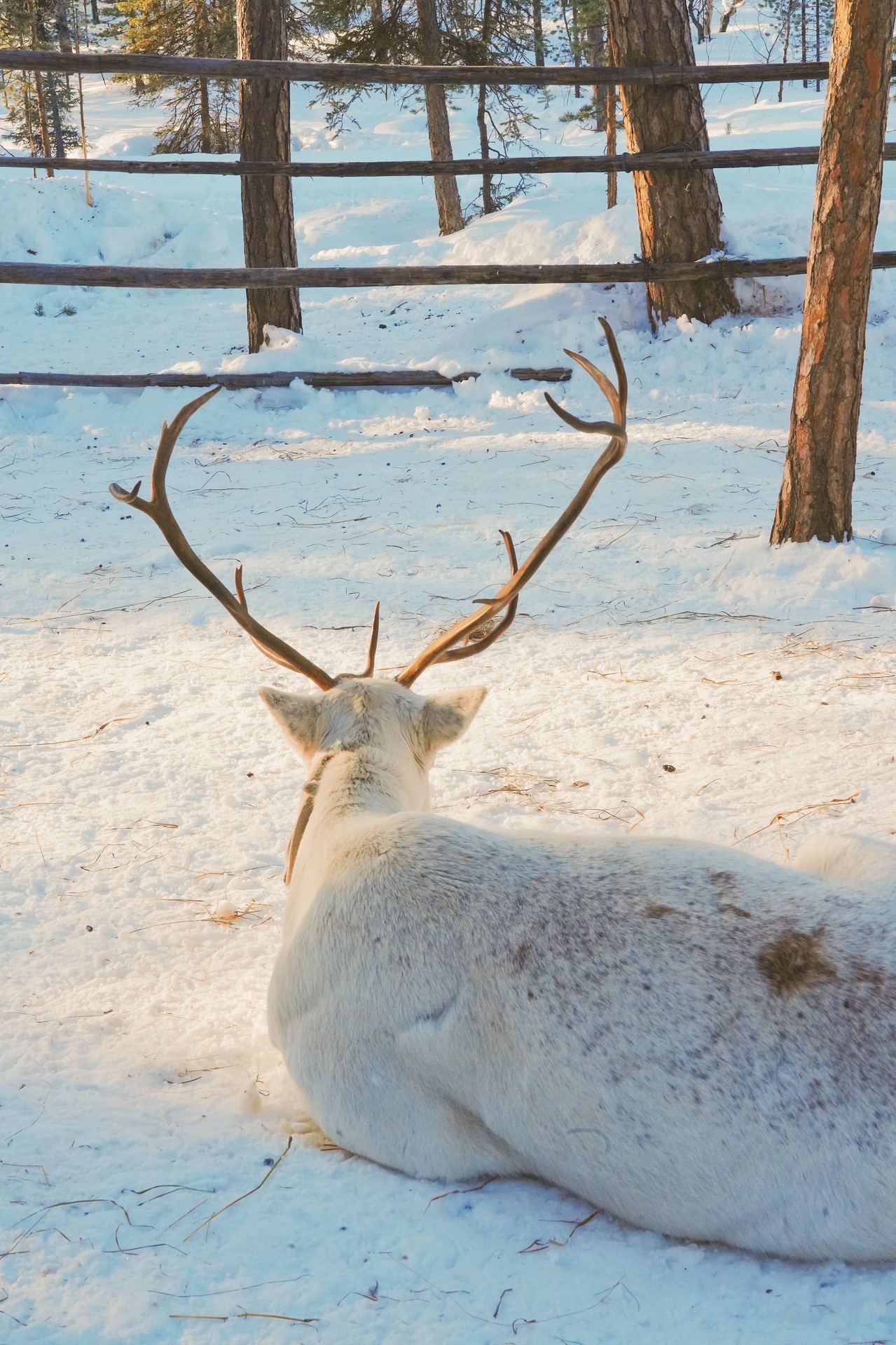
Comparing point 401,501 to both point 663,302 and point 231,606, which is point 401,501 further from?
point 231,606

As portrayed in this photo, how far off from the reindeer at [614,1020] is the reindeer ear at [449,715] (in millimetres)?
272

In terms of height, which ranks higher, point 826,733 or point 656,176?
point 656,176

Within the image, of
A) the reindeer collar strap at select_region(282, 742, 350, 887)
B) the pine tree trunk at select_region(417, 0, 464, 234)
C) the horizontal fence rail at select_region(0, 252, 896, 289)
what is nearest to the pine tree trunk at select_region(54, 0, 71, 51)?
the pine tree trunk at select_region(417, 0, 464, 234)

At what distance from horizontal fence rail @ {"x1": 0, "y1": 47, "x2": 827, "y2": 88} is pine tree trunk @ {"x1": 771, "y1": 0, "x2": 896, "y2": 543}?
10.5ft

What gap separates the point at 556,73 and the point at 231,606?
6.09 metres

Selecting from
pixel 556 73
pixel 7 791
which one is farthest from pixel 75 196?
pixel 7 791

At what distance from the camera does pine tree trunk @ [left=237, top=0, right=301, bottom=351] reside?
831 centimetres

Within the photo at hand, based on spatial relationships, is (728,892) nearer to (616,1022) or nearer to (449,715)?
(616,1022)

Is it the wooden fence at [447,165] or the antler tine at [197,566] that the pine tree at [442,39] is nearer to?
the wooden fence at [447,165]

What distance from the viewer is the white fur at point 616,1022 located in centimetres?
189

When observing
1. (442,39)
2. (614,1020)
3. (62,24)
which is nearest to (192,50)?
(62,24)

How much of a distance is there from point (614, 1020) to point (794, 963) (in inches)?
12.8

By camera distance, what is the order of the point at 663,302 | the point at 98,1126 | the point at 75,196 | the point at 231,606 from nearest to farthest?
1. the point at 98,1126
2. the point at 231,606
3. the point at 663,302
4. the point at 75,196

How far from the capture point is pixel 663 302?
827 cm
